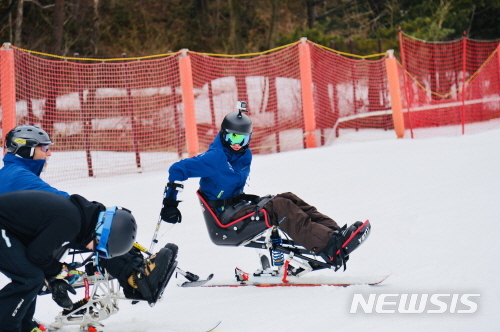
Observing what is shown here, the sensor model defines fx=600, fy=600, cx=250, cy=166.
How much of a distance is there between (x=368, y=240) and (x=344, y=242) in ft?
6.34

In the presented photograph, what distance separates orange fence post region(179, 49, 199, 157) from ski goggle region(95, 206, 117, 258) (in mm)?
7142

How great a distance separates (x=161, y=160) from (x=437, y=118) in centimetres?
837

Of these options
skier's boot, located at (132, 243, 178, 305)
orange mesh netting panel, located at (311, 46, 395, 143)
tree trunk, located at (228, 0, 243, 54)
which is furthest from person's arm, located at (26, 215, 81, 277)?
tree trunk, located at (228, 0, 243, 54)

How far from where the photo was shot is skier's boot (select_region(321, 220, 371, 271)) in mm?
4758

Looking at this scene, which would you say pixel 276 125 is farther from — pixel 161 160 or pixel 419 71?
pixel 419 71

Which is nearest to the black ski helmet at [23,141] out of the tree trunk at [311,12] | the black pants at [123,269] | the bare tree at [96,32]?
the black pants at [123,269]

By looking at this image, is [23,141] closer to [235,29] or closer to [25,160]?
[25,160]

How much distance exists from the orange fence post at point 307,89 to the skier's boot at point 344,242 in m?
→ 8.09

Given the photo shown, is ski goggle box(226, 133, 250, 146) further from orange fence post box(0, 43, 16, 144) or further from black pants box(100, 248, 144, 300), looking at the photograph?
orange fence post box(0, 43, 16, 144)

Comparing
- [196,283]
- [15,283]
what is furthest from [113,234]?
[196,283]

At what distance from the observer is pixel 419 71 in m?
17.3

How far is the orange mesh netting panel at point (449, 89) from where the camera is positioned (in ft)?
53.4

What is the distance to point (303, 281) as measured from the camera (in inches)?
208

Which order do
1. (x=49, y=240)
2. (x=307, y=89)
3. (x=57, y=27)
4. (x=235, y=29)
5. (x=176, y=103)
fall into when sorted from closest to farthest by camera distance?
(x=49, y=240) < (x=176, y=103) < (x=307, y=89) < (x=57, y=27) < (x=235, y=29)
